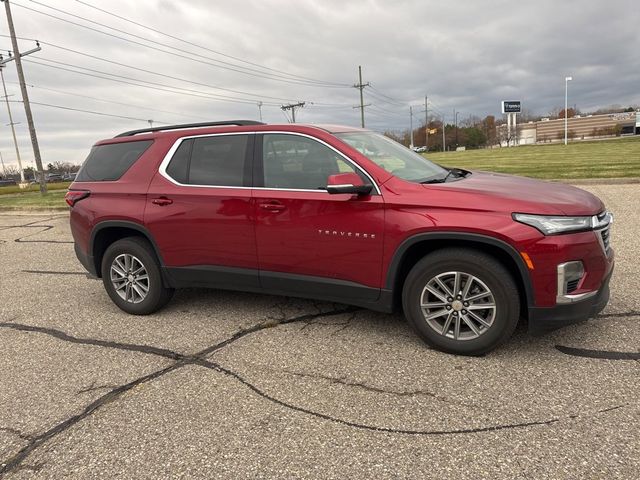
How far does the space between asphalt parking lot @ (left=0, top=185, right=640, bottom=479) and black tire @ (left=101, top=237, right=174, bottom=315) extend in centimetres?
12

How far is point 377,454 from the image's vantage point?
96.7 inches

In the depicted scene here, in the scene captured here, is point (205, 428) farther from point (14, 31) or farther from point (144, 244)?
point (14, 31)

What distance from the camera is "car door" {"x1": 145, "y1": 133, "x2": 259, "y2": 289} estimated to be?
405 cm

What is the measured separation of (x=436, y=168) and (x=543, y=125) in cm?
15271

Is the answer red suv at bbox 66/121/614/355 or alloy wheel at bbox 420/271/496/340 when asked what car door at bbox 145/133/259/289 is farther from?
alloy wheel at bbox 420/271/496/340

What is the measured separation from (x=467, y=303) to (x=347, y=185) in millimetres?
1232

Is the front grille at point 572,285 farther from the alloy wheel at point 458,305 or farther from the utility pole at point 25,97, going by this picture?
the utility pole at point 25,97

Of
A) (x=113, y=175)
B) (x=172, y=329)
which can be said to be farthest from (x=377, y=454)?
(x=113, y=175)

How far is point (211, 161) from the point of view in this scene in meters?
4.24

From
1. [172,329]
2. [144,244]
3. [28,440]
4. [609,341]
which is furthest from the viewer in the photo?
[144,244]

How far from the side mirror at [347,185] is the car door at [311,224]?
3.3 inches

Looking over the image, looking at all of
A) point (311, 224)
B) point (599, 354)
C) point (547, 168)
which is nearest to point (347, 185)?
point (311, 224)

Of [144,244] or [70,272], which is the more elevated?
[144,244]

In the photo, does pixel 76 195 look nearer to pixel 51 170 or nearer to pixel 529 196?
pixel 529 196
